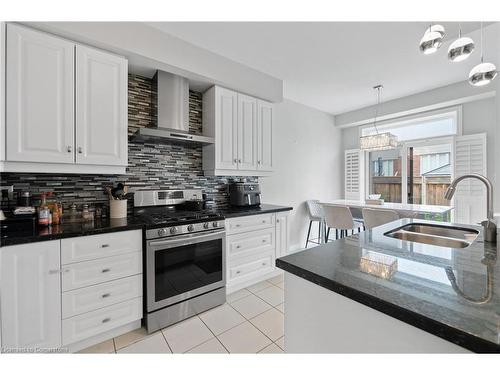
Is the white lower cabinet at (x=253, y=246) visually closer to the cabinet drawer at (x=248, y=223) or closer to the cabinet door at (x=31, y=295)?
the cabinet drawer at (x=248, y=223)

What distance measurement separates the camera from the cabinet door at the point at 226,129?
2609mm

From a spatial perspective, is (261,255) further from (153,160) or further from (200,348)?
(153,160)

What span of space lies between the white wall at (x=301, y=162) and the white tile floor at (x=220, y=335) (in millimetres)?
1795

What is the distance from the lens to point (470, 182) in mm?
3350

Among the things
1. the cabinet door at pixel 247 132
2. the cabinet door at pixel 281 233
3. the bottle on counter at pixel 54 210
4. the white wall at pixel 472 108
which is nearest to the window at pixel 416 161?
the white wall at pixel 472 108

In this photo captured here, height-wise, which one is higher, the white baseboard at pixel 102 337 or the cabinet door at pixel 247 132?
the cabinet door at pixel 247 132

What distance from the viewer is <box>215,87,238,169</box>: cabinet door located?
8.56 feet

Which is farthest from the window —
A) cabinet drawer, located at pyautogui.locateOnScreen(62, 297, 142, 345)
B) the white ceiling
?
cabinet drawer, located at pyautogui.locateOnScreen(62, 297, 142, 345)

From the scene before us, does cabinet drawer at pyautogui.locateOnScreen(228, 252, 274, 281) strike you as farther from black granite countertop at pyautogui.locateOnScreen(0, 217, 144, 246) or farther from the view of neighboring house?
the view of neighboring house

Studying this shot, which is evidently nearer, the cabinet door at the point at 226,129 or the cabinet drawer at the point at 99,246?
the cabinet drawer at the point at 99,246

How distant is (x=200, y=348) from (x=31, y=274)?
1.21 metres

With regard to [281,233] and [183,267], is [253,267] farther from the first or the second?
[183,267]

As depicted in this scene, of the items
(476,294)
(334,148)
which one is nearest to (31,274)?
(476,294)

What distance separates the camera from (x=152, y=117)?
2.46 meters
